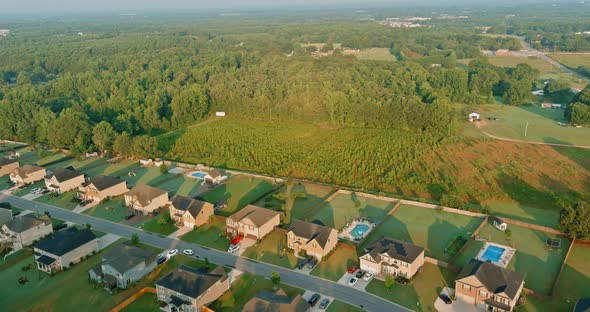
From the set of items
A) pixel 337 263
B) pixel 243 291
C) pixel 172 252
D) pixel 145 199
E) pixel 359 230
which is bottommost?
pixel 359 230

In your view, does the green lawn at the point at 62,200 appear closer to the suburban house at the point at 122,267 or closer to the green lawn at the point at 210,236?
the green lawn at the point at 210,236

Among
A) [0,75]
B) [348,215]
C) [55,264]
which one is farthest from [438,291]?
[0,75]

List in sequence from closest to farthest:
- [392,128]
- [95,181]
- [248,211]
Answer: [248,211], [95,181], [392,128]

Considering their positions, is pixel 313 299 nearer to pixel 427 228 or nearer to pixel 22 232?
pixel 427 228

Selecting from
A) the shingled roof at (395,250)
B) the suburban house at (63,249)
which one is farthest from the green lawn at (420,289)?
the suburban house at (63,249)

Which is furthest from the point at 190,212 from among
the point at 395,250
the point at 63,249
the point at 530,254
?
the point at 530,254

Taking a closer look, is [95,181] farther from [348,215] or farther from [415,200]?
[415,200]
